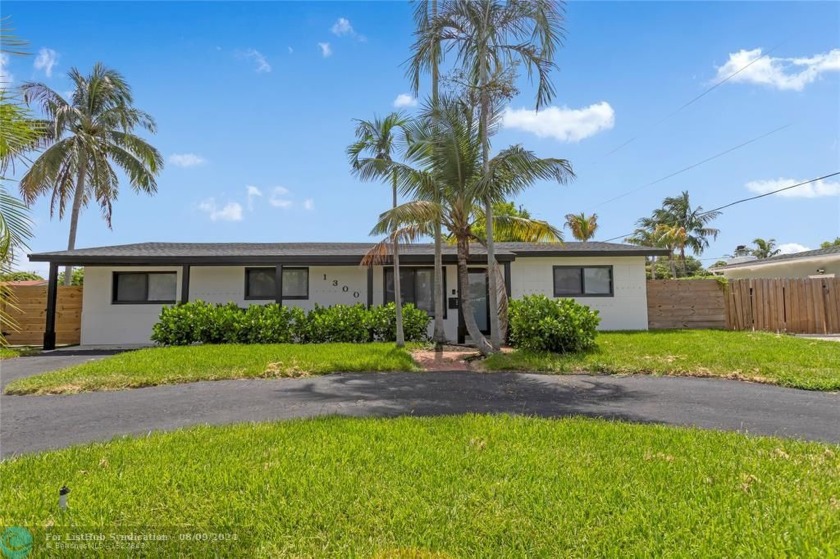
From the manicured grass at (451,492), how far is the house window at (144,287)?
1054cm

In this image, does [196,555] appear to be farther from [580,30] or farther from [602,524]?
[580,30]

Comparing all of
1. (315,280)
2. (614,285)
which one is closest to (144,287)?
(315,280)

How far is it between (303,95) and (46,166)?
1192 cm

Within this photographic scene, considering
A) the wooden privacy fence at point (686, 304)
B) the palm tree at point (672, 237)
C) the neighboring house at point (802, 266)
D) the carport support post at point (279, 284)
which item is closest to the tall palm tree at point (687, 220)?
the palm tree at point (672, 237)

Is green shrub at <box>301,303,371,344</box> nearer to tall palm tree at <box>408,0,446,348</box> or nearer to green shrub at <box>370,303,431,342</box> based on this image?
green shrub at <box>370,303,431,342</box>

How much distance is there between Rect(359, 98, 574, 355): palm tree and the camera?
9.02 metres

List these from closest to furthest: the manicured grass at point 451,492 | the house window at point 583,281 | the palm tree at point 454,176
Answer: the manicured grass at point 451,492, the palm tree at point 454,176, the house window at point 583,281

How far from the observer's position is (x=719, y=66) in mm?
14609

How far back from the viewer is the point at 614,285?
14.0 m

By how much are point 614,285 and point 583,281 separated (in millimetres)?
1040

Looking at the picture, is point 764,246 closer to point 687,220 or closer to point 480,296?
point 687,220

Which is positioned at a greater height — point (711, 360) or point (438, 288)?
point (438, 288)

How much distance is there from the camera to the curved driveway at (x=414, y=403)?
4898 mm

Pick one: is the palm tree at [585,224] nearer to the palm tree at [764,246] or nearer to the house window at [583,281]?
the house window at [583,281]
